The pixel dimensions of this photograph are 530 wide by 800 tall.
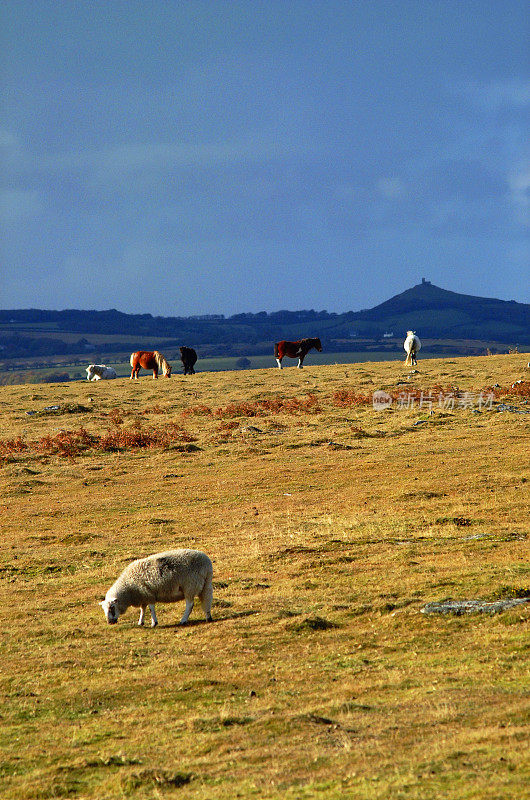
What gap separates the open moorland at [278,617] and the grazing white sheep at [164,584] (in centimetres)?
42

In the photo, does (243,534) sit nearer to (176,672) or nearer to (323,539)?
(323,539)

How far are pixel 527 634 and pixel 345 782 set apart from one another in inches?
237

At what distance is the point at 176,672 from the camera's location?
12.7 m

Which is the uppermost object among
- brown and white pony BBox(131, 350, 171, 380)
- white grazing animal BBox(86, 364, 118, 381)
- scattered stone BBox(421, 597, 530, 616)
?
brown and white pony BBox(131, 350, 171, 380)

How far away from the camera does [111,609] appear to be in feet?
51.2

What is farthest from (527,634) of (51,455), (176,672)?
(51,455)

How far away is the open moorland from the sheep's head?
20 cm

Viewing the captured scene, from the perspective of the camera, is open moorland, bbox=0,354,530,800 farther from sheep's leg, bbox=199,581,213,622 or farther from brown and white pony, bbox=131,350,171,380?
brown and white pony, bbox=131,350,171,380

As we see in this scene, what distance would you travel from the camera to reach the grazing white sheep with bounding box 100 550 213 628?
1522 cm

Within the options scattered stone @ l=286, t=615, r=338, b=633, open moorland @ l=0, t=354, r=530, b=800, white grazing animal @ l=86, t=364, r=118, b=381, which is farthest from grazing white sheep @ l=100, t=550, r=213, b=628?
white grazing animal @ l=86, t=364, r=118, b=381

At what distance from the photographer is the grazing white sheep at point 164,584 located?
1522cm

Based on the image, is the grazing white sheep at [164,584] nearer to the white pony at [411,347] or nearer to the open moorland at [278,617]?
the open moorland at [278,617]

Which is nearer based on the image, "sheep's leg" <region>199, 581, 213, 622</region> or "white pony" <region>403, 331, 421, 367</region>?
"sheep's leg" <region>199, 581, 213, 622</region>

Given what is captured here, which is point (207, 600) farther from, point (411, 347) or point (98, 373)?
point (98, 373)
